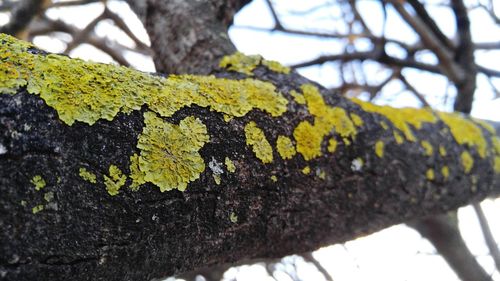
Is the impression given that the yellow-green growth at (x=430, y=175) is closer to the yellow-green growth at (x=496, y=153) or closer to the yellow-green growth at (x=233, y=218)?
the yellow-green growth at (x=496, y=153)

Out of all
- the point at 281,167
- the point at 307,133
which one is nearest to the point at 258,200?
the point at 281,167

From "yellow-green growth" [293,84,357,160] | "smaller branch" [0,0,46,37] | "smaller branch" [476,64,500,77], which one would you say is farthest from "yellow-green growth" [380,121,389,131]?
"smaller branch" [476,64,500,77]

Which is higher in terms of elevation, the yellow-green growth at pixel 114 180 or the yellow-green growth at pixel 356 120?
the yellow-green growth at pixel 356 120

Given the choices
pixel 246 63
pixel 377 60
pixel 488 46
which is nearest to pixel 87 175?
pixel 246 63

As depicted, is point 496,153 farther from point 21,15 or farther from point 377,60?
point 21,15

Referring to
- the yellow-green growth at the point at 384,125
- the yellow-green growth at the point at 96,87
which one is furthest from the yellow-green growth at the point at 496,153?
the yellow-green growth at the point at 96,87
